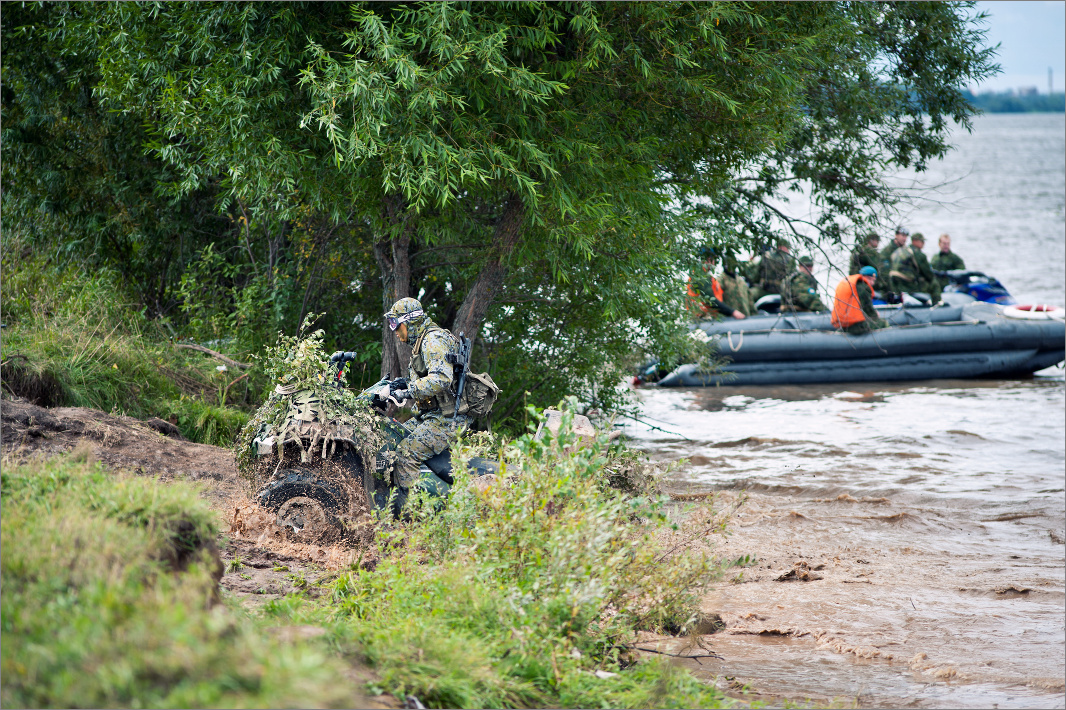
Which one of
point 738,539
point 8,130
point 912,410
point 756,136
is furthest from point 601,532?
point 912,410

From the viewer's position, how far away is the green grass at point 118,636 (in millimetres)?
2438

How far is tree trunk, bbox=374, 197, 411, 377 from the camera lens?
27.6 feet

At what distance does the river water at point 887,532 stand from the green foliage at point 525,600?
0.61 m

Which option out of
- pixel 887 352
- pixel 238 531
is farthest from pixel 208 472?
pixel 887 352

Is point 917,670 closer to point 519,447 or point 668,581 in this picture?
point 668,581

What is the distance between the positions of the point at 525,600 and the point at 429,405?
2767 millimetres

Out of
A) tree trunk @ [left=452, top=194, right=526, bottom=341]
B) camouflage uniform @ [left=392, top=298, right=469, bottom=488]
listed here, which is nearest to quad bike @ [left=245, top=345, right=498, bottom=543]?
camouflage uniform @ [left=392, top=298, right=469, bottom=488]

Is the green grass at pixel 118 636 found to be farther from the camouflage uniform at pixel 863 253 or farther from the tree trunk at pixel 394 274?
the camouflage uniform at pixel 863 253

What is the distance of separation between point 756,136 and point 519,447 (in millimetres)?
5125

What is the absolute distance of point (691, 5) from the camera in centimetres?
748

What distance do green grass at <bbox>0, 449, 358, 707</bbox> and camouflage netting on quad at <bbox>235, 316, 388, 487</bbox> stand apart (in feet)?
8.03

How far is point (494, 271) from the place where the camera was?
8.61 metres

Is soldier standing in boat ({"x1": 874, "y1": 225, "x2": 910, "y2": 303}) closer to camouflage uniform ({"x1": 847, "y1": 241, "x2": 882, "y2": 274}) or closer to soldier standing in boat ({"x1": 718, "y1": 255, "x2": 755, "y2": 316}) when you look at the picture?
soldier standing in boat ({"x1": 718, "y1": 255, "x2": 755, "y2": 316})

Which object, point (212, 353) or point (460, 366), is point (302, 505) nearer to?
point (460, 366)
